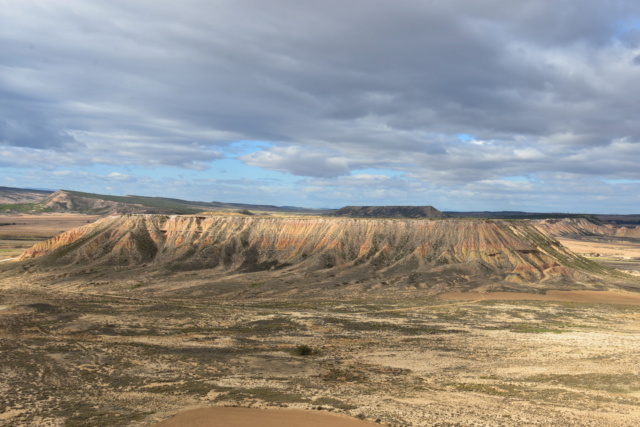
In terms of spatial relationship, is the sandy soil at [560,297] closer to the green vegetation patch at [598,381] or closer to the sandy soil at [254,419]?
the green vegetation patch at [598,381]

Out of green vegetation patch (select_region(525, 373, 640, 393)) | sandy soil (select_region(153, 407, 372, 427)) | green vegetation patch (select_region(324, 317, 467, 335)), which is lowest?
green vegetation patch (select_region(324, 317, 467, 335))

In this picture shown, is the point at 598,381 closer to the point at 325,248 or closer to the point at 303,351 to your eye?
the point at 303,351

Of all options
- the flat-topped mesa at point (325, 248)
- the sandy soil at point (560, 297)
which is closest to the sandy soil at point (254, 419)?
the sandy soil at point (560, 297)

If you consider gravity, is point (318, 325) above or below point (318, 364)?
below

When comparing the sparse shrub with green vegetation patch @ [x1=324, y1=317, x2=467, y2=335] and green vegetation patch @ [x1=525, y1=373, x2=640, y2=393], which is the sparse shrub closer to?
green vegetation patch @ [x1=324, y1=317, x2=467, y2=335]

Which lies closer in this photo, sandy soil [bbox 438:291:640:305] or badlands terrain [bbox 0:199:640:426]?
badlands terrain [bbox 0:199:640:426]

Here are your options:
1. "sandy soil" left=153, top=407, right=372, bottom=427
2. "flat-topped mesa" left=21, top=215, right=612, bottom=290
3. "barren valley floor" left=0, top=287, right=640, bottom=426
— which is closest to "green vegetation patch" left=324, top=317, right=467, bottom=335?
"barren valley floor" left=0, top=287, right=640, bottom=426

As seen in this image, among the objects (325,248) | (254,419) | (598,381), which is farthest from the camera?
(325,248)

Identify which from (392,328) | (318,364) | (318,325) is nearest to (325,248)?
(318,325)
